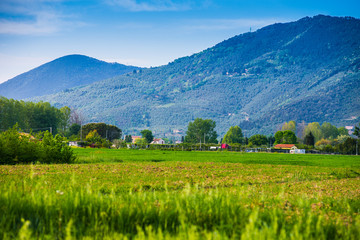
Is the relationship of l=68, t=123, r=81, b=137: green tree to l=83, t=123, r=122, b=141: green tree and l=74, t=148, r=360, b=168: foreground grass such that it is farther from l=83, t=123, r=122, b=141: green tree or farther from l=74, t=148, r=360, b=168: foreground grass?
l=74, t=148, r=360, b=168: foreground grass

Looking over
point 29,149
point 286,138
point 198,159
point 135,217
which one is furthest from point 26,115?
point 286,138

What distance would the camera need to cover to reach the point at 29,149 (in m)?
24.0

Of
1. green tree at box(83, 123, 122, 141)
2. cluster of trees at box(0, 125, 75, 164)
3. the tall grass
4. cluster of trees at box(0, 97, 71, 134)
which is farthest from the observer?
green tree at box(83, 123, 122, 141)

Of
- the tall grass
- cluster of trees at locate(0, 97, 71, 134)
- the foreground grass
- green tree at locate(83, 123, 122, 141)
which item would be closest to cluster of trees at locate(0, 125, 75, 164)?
the foreground grass

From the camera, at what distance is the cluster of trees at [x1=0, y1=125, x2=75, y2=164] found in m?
22.8

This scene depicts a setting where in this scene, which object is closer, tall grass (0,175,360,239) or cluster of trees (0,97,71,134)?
tall grass (0,175,360,239)

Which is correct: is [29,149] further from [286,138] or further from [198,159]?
[286,138]

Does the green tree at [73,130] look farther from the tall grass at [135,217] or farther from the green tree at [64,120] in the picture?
the tall grass at [135,217]

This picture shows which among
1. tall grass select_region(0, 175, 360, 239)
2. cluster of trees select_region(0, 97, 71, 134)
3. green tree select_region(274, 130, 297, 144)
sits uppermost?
cluster of trees select_region(0, 97, 71, 134)

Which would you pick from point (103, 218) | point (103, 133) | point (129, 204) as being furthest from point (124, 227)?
point (103, 133)

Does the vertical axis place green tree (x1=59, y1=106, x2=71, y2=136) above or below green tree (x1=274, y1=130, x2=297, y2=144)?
above

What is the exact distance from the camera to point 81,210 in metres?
5.79

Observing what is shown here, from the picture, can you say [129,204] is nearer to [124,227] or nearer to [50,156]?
[124,227]

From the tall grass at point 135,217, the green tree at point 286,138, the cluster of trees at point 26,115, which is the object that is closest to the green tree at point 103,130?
the cluster of trees at point 26,115
